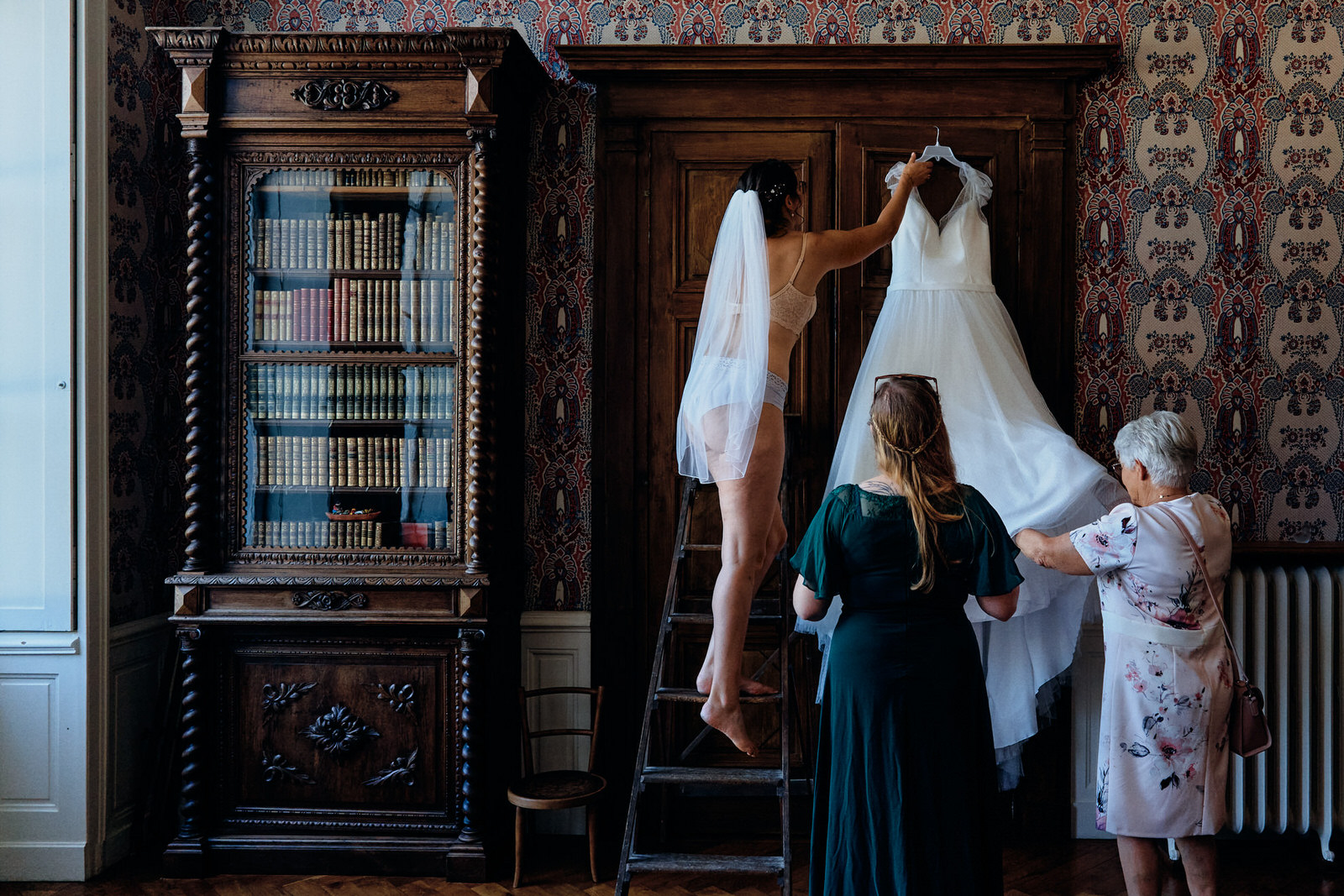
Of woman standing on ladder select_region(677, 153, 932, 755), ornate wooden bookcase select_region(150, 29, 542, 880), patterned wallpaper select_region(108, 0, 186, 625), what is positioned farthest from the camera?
patterned wallpaper select_region(108, 0, 186, 625)

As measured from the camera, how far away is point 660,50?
3461mm

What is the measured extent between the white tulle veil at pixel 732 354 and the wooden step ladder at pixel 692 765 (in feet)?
1.42

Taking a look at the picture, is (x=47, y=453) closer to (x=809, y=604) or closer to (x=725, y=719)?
(x=725, y=719)

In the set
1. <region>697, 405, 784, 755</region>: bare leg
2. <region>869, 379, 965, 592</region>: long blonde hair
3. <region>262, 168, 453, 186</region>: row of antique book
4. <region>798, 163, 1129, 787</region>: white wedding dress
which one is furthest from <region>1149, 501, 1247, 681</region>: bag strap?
<region>262, 168, 453, 186</region>: row of antique book

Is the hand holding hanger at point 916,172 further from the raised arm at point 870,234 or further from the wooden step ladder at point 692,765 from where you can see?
the wooden step ladder at point 692,765

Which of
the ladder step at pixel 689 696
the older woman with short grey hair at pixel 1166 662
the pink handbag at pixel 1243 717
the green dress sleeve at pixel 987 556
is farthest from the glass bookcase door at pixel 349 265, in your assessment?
the pink handbag at pixel 1243 717

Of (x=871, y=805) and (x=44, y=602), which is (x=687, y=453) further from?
(x=44, y=602)

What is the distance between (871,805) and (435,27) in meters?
3.11

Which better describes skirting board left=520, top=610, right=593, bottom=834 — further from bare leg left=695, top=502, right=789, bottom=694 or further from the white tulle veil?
the white tulle veil

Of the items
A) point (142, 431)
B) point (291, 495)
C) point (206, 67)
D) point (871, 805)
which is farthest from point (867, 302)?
point (142, 431)

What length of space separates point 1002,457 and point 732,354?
0.91 m

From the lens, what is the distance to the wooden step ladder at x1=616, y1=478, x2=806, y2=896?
95.0 inches

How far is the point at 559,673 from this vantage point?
358 centimetres

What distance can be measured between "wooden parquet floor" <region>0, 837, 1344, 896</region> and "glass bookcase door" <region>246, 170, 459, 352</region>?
1.78 m
